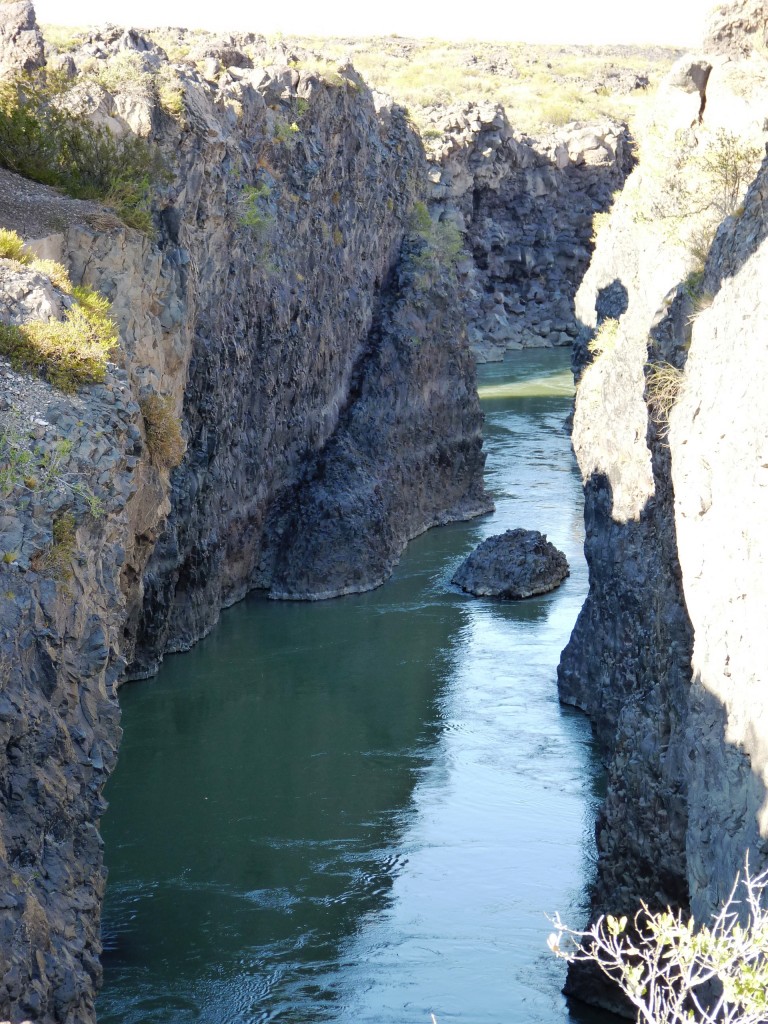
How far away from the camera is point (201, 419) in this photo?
25.6 meters

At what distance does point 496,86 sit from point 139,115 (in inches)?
2771

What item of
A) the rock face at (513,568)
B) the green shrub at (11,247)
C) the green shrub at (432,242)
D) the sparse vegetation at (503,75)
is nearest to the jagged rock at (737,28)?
the rock face at (513,568)

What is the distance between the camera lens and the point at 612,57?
112 m

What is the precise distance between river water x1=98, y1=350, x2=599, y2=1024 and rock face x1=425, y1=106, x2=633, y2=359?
132 feet

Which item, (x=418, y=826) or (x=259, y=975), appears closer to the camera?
(x=259, y=975)

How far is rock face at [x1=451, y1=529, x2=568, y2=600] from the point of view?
29.4 metres

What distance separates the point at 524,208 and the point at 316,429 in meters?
41.8

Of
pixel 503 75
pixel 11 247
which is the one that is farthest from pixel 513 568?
pixel 503 75

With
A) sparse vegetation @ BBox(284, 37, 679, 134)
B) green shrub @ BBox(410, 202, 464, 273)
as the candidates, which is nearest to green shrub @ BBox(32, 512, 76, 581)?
green shrub @ BBox(410, 202, 464, 273)

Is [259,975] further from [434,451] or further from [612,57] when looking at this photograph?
[612,57]

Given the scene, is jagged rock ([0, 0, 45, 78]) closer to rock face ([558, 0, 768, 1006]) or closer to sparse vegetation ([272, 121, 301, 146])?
sparse vegetation ([272, 121, 301, 146])

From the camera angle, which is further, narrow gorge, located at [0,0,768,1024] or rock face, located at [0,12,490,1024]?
narrow gorge, located at [0,0,768,1024]

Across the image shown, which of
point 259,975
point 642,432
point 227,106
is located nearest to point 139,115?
point 227,106

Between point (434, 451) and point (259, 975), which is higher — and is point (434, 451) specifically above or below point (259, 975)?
above
